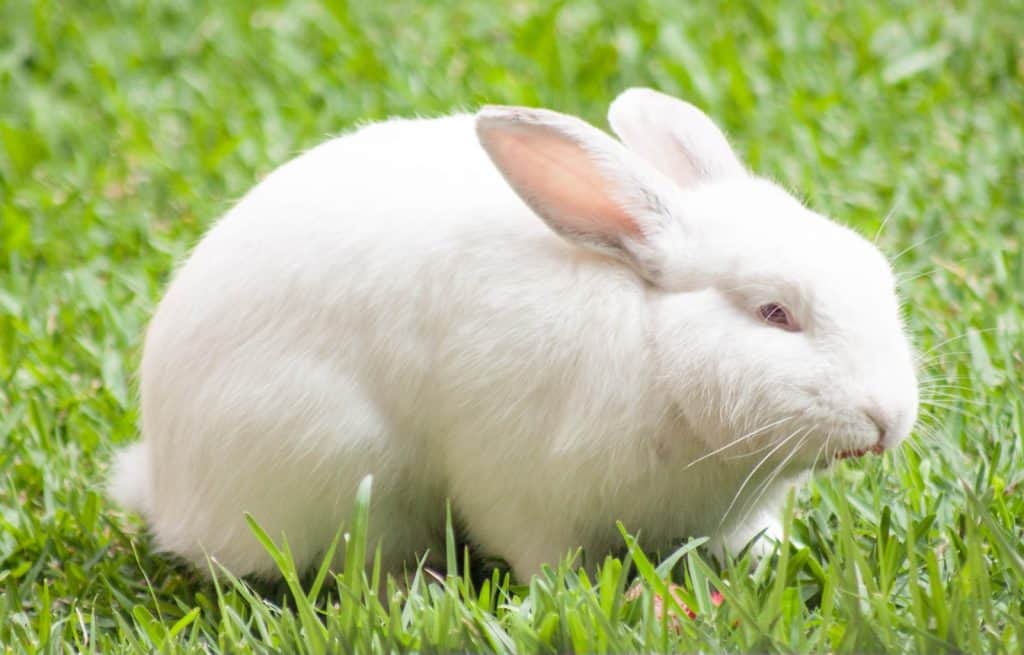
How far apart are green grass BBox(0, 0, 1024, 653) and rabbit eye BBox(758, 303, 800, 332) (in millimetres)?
338

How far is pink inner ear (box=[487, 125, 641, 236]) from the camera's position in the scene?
3.13m

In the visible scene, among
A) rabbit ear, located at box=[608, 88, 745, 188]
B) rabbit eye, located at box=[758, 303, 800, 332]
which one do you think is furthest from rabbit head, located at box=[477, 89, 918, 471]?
rabbit ear, located at box=[608, 88, 745, 188]

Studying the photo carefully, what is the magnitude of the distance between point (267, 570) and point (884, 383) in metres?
1.48

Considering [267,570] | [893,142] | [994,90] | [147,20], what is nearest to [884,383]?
[267,570]

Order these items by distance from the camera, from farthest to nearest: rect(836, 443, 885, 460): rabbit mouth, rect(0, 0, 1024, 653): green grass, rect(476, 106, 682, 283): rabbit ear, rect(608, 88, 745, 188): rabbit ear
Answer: rect(608, 88, 745, 188): rabbit ear → rect(476, 106, 682, 283): rabbit ear → rect(836, 443, 885, 460): rabbit mouth → rect(0, 0, 1024, 653): green grass

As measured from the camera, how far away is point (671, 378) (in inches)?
121

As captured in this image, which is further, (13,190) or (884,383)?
(13,190)

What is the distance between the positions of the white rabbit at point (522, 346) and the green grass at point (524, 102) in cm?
18

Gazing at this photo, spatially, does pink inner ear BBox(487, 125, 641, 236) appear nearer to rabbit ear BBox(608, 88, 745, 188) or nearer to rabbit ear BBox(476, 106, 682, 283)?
rabbit ear BBox(476, 106, 682, 283)

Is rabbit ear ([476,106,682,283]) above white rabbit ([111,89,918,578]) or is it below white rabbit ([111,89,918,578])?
above

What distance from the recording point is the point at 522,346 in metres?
3.16

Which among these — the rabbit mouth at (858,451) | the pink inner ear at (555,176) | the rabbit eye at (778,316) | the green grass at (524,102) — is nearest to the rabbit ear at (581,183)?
the pink inner ear at (555,176)

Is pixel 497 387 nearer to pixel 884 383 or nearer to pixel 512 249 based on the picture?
pixel 512 249

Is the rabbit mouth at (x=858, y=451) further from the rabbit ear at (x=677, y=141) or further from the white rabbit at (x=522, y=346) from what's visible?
the rabbit ear at (x=677, y=141)
